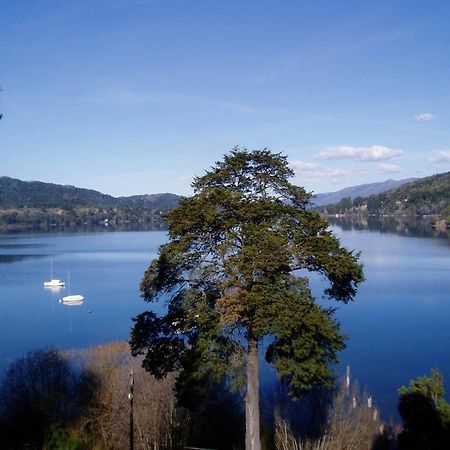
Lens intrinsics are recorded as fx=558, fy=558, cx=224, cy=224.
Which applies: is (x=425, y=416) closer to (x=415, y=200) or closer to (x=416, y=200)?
(x=416, y=200)

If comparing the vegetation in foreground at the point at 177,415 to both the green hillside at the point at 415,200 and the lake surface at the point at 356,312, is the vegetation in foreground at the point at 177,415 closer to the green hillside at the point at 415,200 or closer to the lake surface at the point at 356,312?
the lake surface at the point at 356,312

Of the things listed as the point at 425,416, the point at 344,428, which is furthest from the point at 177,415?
the point at 425,416

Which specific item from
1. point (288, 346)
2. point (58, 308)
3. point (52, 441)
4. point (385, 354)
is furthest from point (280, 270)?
point (58, 308)

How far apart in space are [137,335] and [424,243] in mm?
77816

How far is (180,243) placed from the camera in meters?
10.9

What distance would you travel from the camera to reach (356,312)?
35.9 metres

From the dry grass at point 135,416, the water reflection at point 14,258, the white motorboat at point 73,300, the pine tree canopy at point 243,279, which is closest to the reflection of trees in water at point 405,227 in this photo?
the water reflection at point 14,258

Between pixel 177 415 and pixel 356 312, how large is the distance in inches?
883

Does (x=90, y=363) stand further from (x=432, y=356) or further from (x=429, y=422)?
(x=432, y=356)

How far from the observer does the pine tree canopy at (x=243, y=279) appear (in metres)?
9.98

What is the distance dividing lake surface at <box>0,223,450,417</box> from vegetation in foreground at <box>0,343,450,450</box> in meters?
3.97

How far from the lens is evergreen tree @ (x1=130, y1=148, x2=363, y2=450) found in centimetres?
999

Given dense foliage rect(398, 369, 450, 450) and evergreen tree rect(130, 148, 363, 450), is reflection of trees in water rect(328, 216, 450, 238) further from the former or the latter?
evergreen tree rect(130, 148, 363, 450)

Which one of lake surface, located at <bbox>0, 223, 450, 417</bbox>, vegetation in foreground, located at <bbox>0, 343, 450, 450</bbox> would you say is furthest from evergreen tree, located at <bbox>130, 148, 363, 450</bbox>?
lake surface, located at <bbox>0, 223, 450, 417</bbox>
